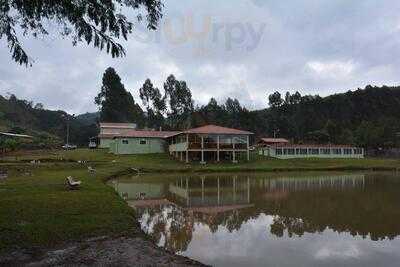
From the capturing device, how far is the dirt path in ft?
32.3

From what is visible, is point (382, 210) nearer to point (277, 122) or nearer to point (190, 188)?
point (190, 188)

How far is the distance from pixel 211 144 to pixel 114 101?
46322 mm

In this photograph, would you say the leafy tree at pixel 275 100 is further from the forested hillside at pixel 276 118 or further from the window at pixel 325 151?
the window at pixel 325 151

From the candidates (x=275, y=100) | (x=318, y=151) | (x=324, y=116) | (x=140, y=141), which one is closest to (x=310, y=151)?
(x=318, y=151)

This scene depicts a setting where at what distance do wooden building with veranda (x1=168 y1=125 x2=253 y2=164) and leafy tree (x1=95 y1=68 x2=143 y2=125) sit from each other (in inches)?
1617

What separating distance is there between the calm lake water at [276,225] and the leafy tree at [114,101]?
72.2 meters

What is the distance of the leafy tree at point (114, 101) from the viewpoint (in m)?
101

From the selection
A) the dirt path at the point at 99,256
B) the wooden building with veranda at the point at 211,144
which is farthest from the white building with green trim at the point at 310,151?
the dirt path at the point at 99,256

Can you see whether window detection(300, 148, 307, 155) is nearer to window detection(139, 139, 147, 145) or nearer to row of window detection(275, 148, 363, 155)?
row of window detection(275, 148, 363, 155)

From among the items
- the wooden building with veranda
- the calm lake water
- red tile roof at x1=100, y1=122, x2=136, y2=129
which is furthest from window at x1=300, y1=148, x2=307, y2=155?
the calm lake water

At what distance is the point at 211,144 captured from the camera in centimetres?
5966

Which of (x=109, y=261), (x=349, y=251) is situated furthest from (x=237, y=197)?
(x=109, y=261)

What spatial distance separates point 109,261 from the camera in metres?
9.95

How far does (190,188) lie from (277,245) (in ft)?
62.7
